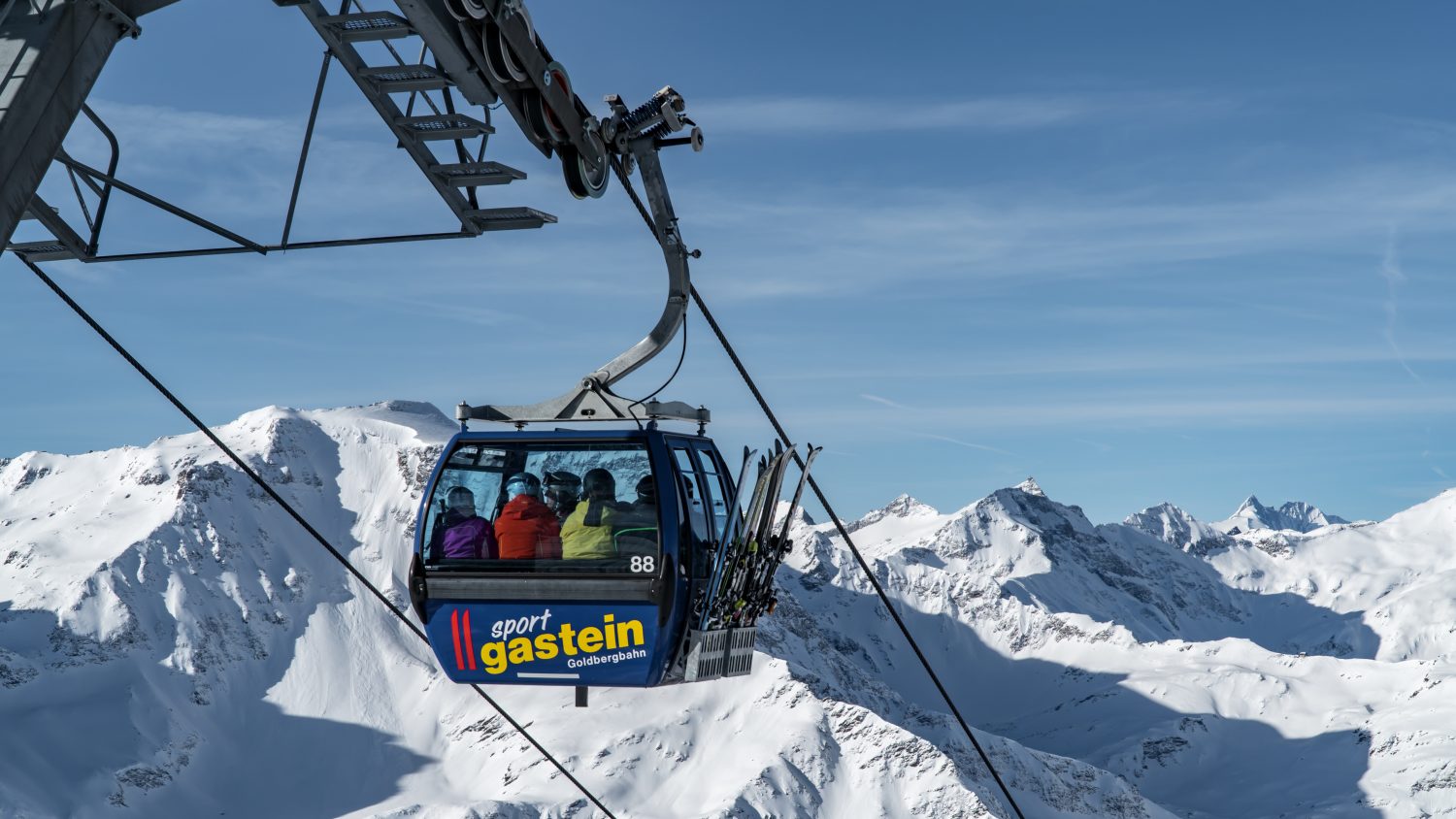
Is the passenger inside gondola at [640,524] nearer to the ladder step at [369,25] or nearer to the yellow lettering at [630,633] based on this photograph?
A: the yellow lettering at [630,633]

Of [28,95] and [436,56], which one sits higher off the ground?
[436,56]

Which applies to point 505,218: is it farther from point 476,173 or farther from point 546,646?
point 546,646

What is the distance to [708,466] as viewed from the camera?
45.4 ft

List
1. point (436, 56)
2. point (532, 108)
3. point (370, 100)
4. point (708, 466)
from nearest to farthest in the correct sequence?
1. point (436, 56)
2. point (532, 108)
3. point (370, 100)
4. point (708, 466)

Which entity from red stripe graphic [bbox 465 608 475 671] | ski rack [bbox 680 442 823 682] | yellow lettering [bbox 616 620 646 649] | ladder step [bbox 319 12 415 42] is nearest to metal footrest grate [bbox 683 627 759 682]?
ski rack [bbox 680 442 823 682]

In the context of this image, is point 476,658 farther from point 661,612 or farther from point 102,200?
point 102,200

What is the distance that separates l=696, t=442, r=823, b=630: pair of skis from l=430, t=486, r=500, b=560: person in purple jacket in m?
2.00

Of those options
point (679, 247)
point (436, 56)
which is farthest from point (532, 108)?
point (679, 247)

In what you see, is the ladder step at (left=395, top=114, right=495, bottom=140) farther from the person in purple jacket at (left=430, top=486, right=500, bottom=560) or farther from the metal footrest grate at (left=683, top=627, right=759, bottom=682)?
the metal footrest grate at (left=683, top=627, right=759, bottom=682)

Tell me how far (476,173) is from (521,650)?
170 inches

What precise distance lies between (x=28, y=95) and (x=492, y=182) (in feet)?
13.4

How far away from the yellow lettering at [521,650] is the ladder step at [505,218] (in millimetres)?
3760

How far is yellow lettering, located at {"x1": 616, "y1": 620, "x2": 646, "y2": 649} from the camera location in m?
12.4

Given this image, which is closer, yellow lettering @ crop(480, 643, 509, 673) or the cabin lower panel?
the cabin lower panel
